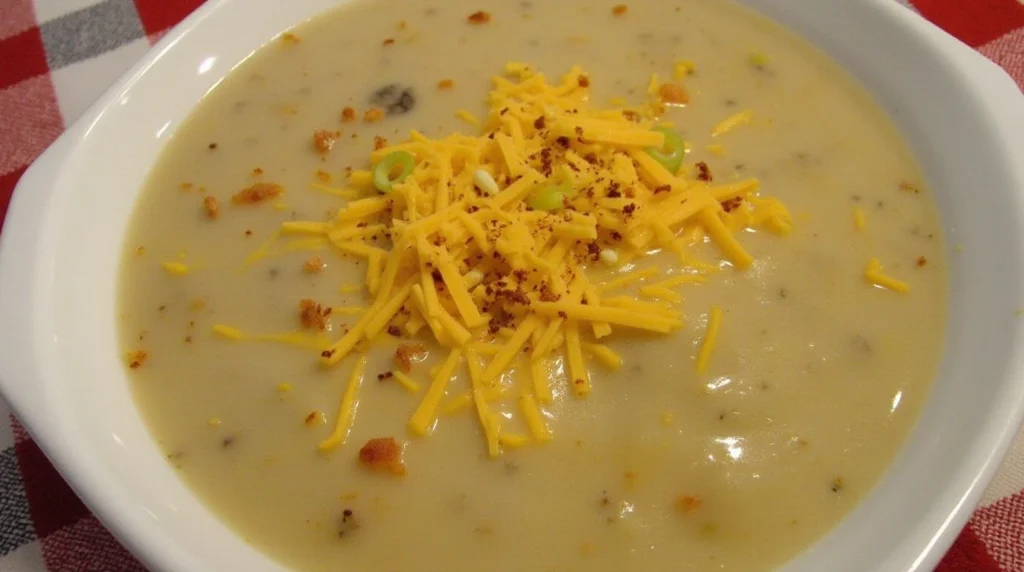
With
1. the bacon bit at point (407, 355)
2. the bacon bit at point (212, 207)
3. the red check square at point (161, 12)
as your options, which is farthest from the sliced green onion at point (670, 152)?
the red check square at point (161, 12)

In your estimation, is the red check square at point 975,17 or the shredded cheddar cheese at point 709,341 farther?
the red check square at point 975,17

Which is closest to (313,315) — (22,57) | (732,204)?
(732,204)

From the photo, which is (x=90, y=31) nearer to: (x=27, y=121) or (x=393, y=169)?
(x=27, y=121)

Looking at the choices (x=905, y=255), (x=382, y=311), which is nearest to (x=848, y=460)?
(x=905, y=255)

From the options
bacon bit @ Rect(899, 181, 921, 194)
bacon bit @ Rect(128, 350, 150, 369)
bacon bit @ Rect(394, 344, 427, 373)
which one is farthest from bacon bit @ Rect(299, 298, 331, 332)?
bacon bit @ Rect(899, 181, 921, 194)

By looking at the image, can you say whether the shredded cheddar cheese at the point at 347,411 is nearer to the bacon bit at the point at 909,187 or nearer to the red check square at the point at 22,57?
the bacon bit at the point at 909,187

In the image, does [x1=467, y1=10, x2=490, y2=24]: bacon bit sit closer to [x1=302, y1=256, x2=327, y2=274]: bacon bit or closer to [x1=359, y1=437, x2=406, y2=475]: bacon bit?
[x1=302, y1=256, x2=327, y2=274]: bacon bit
